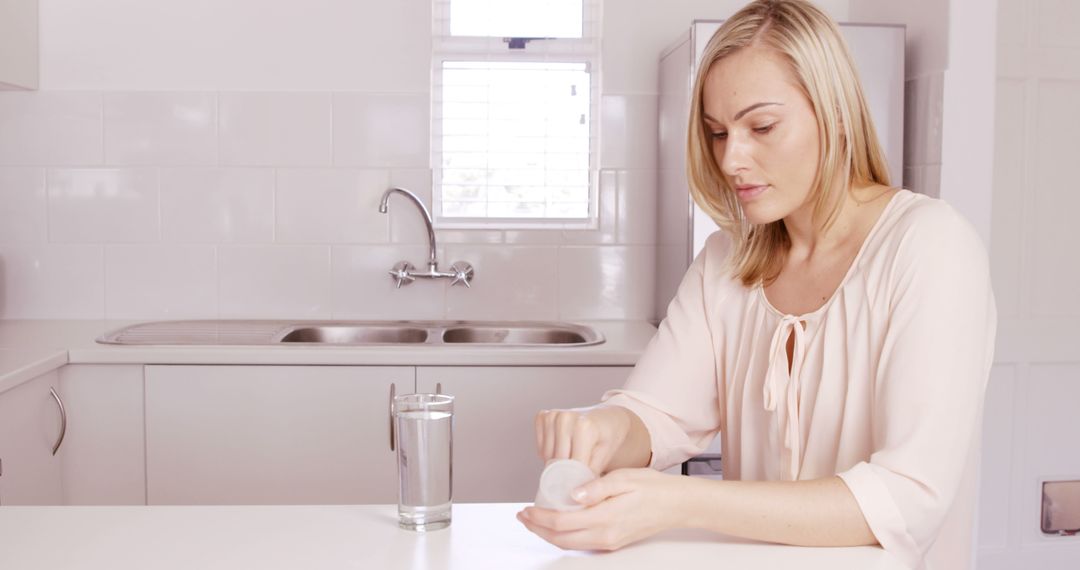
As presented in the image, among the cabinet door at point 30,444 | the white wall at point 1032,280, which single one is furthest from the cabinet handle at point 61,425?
the white wall at point 1032,280

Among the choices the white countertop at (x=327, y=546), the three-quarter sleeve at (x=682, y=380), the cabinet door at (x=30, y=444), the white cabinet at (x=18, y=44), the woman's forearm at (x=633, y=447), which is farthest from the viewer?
the white cabinet at (x=18, y=44)

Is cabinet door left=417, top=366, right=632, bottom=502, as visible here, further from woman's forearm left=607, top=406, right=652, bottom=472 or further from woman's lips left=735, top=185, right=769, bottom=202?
woman's lips left=735, top=185, right=769, bottom=202

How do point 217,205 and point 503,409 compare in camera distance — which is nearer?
point 503,409

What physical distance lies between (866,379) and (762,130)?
0.34m

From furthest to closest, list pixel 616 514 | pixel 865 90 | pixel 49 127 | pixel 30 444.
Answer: pixel 49 127 → pixel 865 90 → pixel 30 444 → pixel 616 514

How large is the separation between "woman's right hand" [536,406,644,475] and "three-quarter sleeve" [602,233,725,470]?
0.42 feet

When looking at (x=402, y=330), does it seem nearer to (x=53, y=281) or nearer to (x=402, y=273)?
(x=402, y=273)

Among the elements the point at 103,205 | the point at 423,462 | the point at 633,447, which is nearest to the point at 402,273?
the point at 103,205

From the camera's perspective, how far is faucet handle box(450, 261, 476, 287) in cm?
309

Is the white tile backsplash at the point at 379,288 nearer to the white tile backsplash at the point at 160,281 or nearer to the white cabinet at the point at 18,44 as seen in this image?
the white tile backsplash at the point at 160,281

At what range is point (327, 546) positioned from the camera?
1.12 meters

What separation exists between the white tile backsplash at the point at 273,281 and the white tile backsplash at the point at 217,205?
0.05m

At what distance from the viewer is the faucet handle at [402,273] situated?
3.06 m

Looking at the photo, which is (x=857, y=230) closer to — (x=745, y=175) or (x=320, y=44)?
(x=745, y=175)
